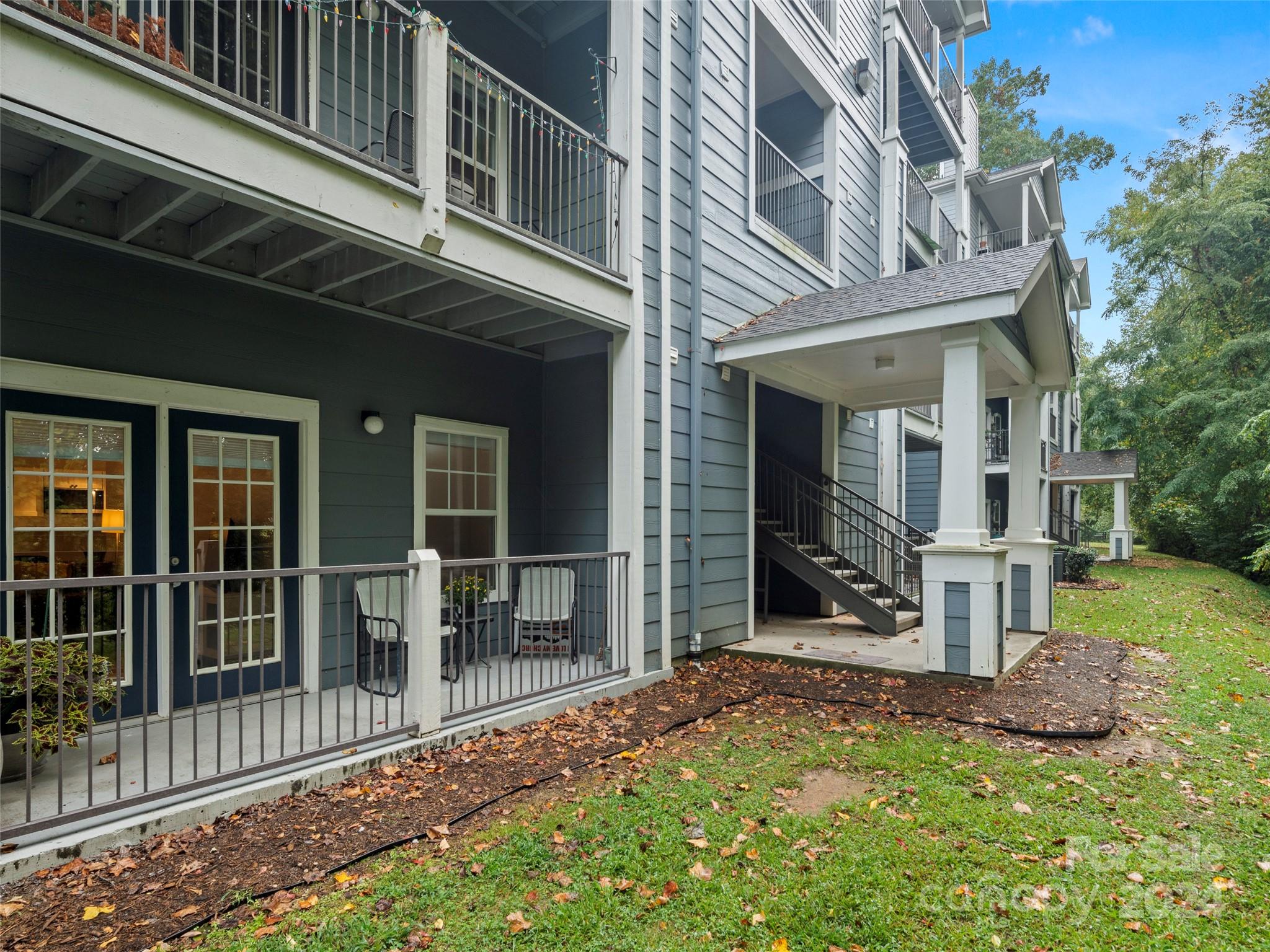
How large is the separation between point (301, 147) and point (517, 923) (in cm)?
341

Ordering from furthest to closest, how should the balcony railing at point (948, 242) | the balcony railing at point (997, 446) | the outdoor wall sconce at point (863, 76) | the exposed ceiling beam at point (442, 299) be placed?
the balcony railing at point (997, 446), the balcony railing at point (948, 242), the outdoor wall sconce at point (863, 76), the exposed ceiling beam at point (442, 299)

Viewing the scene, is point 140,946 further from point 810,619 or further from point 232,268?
point 810,619

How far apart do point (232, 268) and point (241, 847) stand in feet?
11.2

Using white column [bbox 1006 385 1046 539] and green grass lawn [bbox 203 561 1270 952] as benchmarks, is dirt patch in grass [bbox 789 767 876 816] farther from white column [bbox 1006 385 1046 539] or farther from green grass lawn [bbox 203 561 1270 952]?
white column [bbox 1006 385 1046 539]

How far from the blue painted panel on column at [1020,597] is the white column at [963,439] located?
2.74m

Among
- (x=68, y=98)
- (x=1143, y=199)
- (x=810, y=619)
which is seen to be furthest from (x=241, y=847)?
(x=1143, y=199)

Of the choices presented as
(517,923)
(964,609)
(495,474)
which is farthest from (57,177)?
(964,609)

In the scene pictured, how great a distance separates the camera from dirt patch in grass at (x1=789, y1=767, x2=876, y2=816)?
3234 mm

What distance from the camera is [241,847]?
9.14 feet

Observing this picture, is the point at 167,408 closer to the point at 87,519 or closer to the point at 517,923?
the point at 87,519

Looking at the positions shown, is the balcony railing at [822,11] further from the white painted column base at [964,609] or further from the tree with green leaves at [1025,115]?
the tree with green leaves at [1025,115]

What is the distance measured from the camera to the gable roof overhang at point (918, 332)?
5.11 m

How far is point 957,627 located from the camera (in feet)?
17.3

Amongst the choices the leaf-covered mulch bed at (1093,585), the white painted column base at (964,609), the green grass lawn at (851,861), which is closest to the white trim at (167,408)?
the green grass lawn at (851,861)
